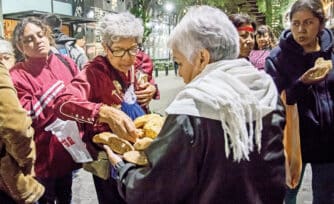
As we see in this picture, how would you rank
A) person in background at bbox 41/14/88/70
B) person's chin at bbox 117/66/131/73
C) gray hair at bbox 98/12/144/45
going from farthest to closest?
person in background at bbox 41/14/88/70
person's chin at bbox 117/66/131/73
gray hair at bbox 98/12/144/45

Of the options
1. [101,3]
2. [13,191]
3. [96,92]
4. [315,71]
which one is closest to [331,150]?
[315,71]

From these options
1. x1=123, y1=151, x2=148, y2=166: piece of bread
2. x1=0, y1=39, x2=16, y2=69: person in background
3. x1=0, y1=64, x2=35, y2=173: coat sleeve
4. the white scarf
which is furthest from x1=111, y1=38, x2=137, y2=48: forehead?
x1=0, y1=39, x2=16, y2=69: person in background

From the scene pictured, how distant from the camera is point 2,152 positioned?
95.3 inches

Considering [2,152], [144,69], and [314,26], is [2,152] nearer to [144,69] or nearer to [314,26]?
[144,69]

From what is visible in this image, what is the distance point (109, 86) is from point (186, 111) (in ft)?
3.38

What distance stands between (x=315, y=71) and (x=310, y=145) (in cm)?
54

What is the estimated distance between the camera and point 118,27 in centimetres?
260

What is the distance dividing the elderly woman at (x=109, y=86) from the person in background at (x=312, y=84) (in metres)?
1.02

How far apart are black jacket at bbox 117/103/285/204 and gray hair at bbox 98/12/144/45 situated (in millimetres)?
926

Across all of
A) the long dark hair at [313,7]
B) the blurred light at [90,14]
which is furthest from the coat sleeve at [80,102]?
the blurred light at [90,14]

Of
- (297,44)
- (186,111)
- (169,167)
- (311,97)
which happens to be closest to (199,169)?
(169,167)

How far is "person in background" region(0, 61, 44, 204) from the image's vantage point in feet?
7.51

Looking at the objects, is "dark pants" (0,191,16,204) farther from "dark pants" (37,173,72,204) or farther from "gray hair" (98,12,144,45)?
"gray hair" (98,12,144,45)

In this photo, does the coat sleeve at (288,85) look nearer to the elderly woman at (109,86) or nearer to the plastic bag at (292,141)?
the plastic bag at (292,141)
